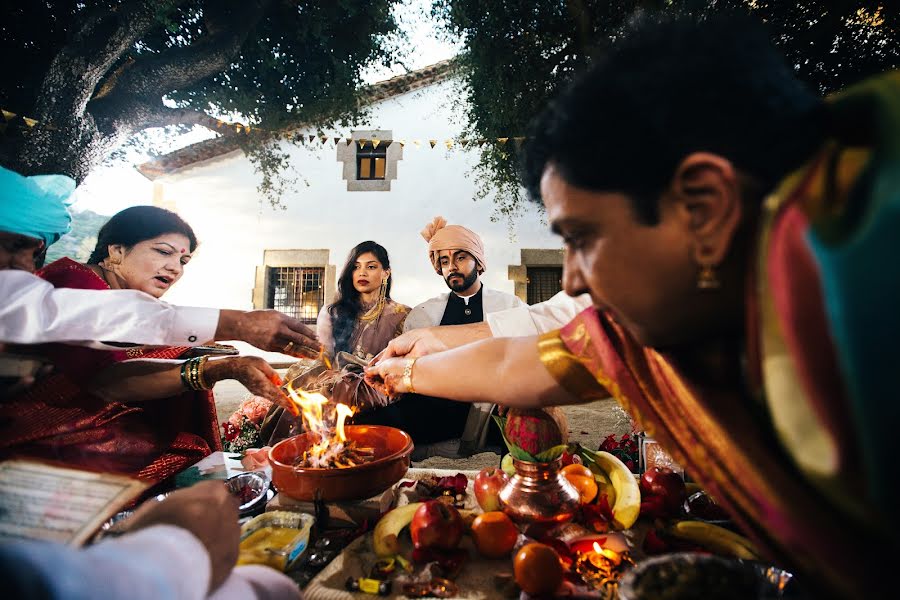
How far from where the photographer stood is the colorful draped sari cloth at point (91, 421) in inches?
98.7

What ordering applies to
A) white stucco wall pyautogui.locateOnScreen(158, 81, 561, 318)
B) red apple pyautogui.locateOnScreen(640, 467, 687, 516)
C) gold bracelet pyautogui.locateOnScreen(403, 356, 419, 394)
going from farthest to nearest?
white stucco wall pyautogui.locateOnScreen(158, 81, 561, 318) → gold bracelet pyautogui.locateOnScreen(403, 356, 419, 394) → red apple pyautogui.locateOnScreen(640, 467, 687, 516)

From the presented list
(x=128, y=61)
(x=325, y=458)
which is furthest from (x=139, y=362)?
(x=128, y=61)

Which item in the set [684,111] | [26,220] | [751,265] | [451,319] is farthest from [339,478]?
[451,319]

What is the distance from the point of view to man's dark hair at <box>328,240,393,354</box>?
625 cm

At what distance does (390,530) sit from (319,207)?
11935 mm

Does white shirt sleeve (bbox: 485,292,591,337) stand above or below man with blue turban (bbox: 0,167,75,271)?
below

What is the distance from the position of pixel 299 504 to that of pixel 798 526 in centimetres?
203

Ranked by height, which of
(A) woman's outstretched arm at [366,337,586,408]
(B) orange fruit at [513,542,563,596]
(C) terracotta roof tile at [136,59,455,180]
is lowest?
(B) orange fruit at [513,542,563,596]

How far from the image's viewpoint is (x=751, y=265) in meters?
0.93

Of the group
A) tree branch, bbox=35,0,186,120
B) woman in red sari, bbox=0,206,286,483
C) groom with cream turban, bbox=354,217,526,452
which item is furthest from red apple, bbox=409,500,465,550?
tree branch, bbox=35,0,186,120

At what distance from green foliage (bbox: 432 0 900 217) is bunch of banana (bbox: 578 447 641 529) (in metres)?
6.03

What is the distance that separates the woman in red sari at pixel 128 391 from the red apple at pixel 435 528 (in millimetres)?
1556

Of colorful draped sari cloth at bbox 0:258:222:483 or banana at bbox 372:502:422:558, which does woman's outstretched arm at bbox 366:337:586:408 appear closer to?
banana at bbox 372:502:422:558

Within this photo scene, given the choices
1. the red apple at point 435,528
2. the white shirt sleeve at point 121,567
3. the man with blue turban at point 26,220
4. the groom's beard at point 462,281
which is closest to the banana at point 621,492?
the red apple at point 435,528
